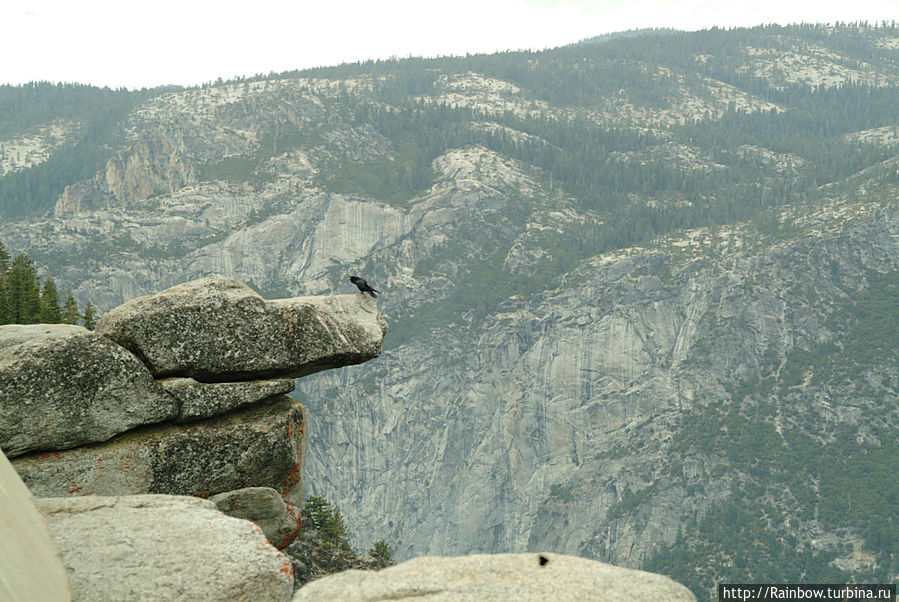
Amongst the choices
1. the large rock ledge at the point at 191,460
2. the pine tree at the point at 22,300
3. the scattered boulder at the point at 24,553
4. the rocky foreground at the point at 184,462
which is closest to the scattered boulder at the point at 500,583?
the rocky foreground at the point at 184,462

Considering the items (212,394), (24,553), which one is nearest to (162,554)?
(24,553)

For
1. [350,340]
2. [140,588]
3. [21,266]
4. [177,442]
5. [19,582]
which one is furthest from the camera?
[21,266]

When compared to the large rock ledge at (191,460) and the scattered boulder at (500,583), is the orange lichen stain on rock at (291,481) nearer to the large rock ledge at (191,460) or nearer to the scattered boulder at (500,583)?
the large rock ledge at (191,460)

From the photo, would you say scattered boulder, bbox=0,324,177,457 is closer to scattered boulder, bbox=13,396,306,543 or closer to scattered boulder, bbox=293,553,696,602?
scattered boulder, bbox=13,396,306,543

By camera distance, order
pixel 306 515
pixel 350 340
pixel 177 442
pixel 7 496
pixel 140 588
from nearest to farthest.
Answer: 1. pixel 7 496
2. pixel 140 588
3. pixel 177 442
4. pixel 350 340
5. pixel 306 515

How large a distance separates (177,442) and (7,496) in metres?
12.2

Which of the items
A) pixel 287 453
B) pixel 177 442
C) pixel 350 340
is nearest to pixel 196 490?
pixel 177 442

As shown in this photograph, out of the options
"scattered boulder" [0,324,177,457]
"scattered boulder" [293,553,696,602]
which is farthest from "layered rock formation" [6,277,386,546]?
"scattered boulder" [293,553,696,602]

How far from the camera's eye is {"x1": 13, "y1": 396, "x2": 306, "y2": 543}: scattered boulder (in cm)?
2544

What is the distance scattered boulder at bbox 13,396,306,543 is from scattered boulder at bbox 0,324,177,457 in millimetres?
619

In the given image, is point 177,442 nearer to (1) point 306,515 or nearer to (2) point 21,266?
(1) point 306,515

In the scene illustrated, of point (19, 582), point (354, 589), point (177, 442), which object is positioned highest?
point (19, 582)

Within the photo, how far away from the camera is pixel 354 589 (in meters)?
15.6

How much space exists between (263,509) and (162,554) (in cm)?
1120
